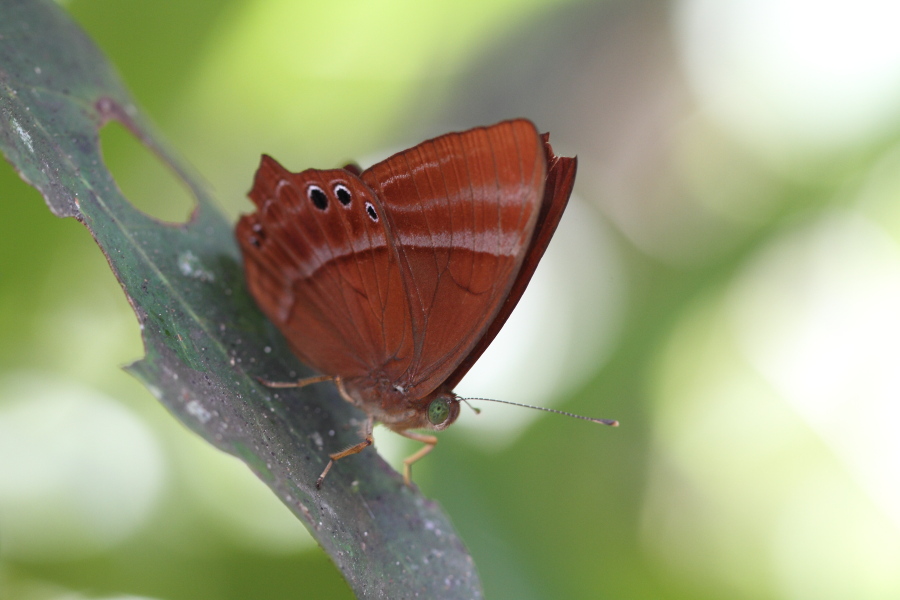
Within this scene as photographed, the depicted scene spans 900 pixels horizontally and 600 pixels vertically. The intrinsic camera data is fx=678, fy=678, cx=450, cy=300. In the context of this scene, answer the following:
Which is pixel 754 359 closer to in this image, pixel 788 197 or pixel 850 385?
pixel 850 385

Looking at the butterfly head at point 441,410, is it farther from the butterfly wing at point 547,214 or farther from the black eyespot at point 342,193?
the black eyespot at point 342,193

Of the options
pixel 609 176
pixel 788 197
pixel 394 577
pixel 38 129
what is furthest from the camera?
pixel 609 176

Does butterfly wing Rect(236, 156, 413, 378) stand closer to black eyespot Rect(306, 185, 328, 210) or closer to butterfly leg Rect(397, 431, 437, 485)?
black eyespot Rect(306, 185, 328, 210)

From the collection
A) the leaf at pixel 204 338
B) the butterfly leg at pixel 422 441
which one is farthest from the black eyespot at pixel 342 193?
the butterfly leg at pixel 422 441

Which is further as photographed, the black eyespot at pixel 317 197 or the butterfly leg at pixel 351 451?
the black eyespot at pixel 317 197

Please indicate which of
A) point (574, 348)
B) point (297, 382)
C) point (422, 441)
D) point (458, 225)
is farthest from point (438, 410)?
point (574, 348)

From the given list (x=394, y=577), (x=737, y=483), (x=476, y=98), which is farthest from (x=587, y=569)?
(x=476, y=98)

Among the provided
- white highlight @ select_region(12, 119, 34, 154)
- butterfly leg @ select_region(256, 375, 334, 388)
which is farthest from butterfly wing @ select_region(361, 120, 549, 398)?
white highlight @ select_region(12, 119, 34, 154)
